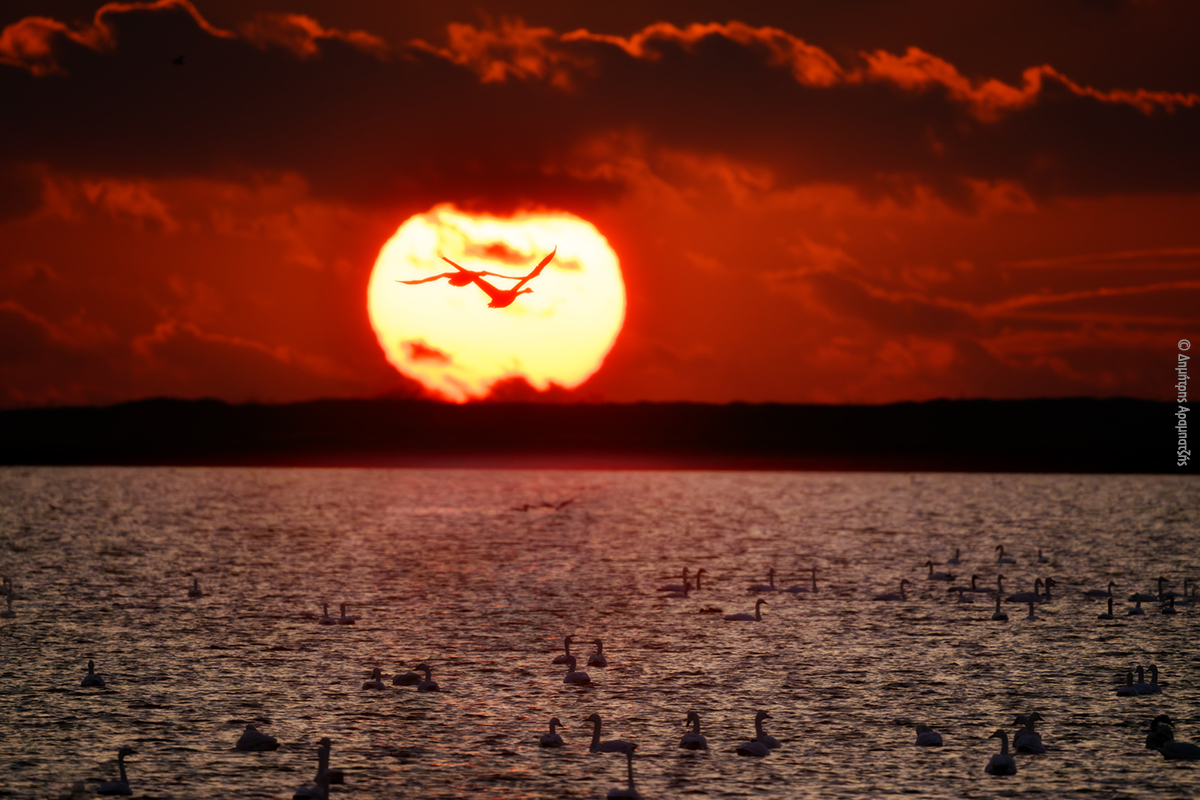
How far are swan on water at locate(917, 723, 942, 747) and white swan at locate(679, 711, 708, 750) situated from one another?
471cm

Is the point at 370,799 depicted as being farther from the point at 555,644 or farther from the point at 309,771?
the point at 555,644

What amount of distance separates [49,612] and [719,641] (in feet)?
85.5

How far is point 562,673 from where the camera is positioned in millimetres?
36719

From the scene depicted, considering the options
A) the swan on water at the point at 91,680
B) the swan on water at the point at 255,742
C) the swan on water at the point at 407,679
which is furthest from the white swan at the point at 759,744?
the swan on water at the point at 91,680

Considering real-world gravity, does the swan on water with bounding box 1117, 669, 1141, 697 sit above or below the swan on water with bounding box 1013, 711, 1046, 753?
above

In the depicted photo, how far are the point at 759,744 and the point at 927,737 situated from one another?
12.7ft

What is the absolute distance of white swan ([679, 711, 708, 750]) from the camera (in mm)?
27844

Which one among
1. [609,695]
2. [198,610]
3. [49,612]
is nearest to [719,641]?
[609,695]

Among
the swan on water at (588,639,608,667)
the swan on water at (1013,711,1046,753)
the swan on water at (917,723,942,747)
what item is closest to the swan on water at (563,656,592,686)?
the swan on water at (588,639,608,667)

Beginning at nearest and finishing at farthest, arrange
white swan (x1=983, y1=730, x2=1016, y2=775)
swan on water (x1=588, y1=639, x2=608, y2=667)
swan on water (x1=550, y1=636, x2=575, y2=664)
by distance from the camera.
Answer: white swan (x1=983, y1=730, x2=1016, y2=775), swan on water (x1=550, y1=636, x2=575, y2=664), swan on water (x1=588, y1=639, x2=608, y2=667)

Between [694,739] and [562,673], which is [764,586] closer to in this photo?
[562,673]

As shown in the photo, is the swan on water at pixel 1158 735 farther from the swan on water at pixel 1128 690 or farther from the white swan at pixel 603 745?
the white swan at pixel 603 745

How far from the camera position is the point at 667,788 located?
24984mm

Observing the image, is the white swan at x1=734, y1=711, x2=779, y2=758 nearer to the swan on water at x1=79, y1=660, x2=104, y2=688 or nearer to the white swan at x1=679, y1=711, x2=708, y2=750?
the white swan at x1=679, y1=711, x2=708, y2=750
